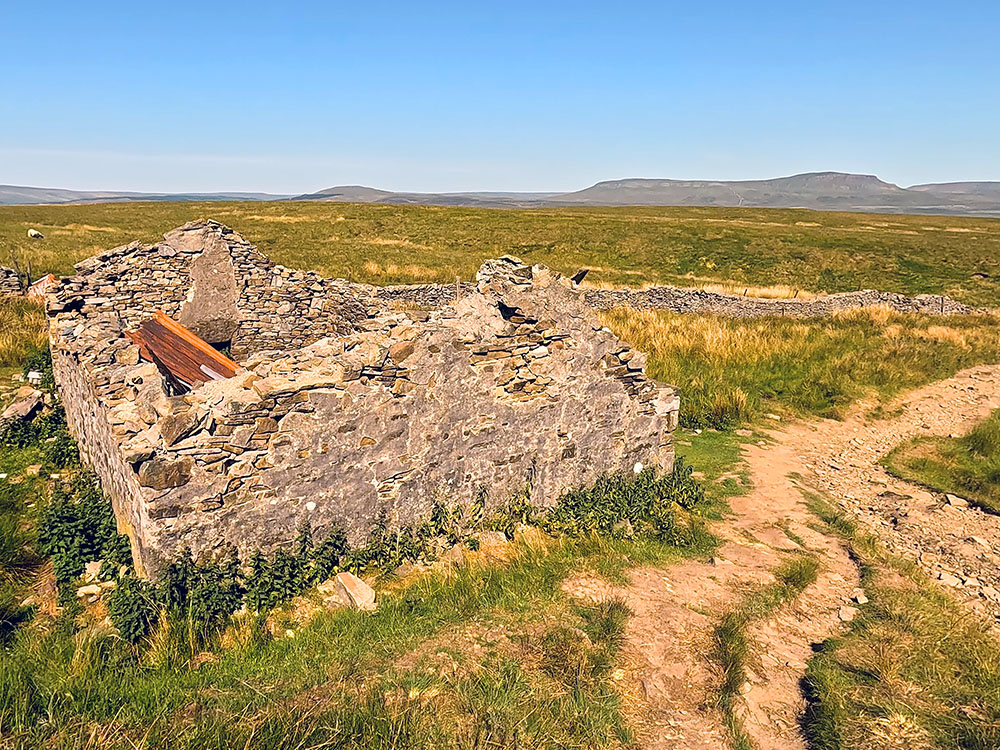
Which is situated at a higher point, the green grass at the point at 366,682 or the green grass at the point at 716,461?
the green grass at the point at 366,682

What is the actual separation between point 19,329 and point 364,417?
40.0ft

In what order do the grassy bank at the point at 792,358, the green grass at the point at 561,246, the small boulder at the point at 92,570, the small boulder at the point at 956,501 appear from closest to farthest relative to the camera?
the small boulder at the point at 92,570 < the small boulder at the point at 956,501 < the grassy bank at the point at 792,358 < the green grass at the point at 561,246

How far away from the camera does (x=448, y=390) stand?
6.88 m

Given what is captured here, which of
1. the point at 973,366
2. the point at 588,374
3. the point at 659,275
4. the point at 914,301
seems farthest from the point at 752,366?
the point at 659,275

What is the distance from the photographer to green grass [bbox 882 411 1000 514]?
9.38m

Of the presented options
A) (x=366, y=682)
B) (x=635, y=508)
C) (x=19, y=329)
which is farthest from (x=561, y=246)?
(x=366, y=682)

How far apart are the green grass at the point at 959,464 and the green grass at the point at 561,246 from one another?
21.3 m

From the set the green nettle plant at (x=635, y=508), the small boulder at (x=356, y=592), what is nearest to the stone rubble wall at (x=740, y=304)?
the green nettle plant at (x=635, y=508)

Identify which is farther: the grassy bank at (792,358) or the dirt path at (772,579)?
the grassy bank at (792,358)

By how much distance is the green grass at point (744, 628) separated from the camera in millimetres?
4691

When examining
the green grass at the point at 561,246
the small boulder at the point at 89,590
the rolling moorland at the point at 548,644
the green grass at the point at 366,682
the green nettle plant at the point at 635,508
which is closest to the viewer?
the green grass at the point at 366,682

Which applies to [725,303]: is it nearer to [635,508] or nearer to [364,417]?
[635,508]

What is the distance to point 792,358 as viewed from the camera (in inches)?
621

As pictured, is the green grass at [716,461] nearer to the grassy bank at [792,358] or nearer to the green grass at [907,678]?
the grassy bank at [792,358]
